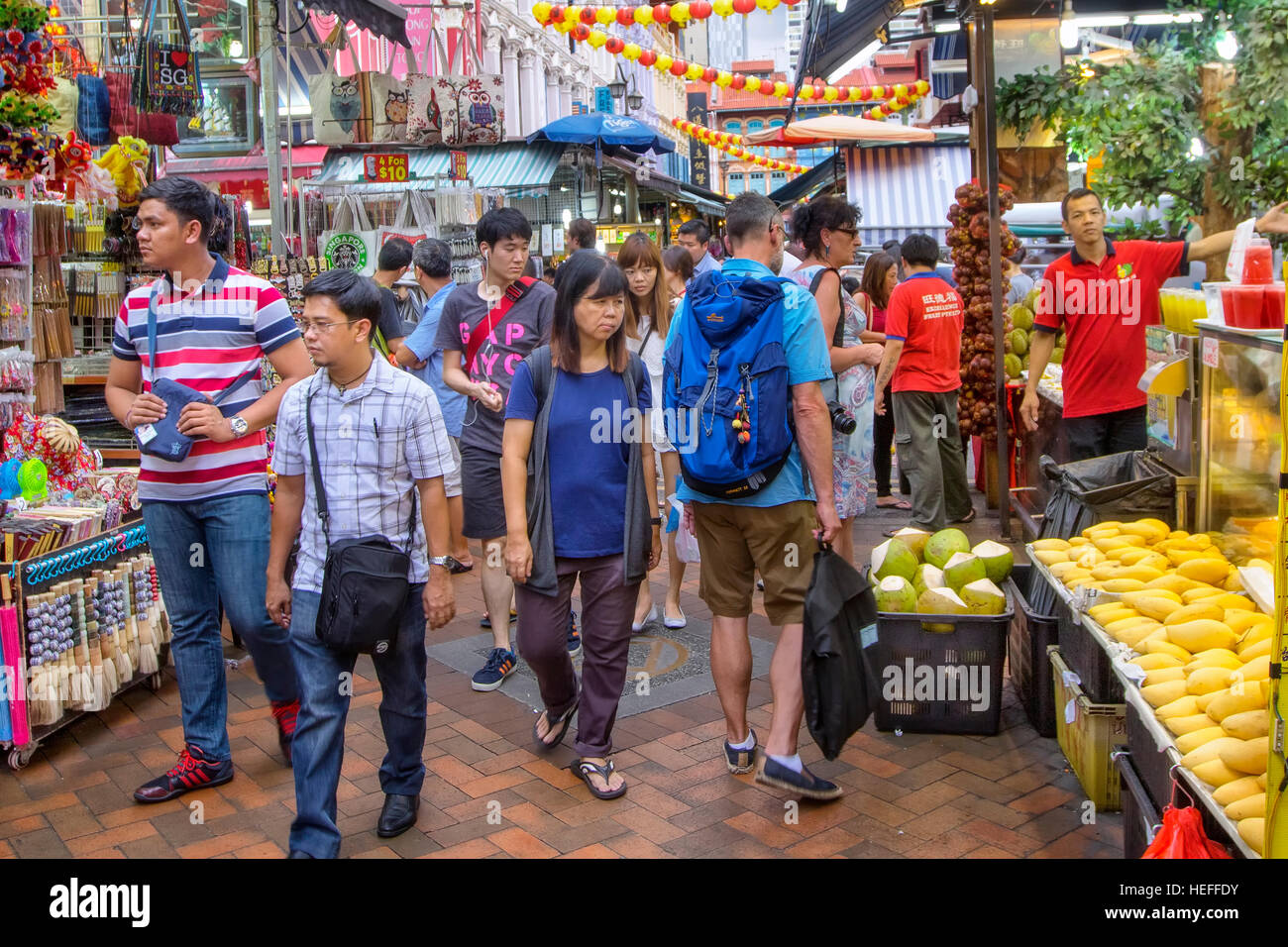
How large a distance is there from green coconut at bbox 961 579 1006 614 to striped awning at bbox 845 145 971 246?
14.7 metres

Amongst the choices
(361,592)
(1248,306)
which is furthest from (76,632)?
(1248,306)

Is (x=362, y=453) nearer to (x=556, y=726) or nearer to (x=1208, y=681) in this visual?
(x=556, y=726)

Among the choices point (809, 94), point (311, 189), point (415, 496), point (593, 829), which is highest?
point (809, 94)

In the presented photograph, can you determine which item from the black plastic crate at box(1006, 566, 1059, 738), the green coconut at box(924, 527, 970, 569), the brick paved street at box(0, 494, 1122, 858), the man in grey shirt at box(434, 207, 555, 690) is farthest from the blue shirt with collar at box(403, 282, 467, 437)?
the black plastic crate at box(1006, 566, 1059, 738)

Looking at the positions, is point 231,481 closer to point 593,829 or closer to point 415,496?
point 415,496

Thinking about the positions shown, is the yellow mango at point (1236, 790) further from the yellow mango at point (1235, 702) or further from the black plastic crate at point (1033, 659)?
the black plastic crate at point (1033, 659)

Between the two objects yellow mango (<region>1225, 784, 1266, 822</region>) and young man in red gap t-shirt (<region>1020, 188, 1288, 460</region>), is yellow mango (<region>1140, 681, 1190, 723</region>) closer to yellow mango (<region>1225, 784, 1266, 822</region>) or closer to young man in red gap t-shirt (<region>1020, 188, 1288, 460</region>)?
yellow mango (<region>1225, 784, 1266, 822</region>)

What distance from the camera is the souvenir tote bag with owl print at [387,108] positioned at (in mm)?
12234

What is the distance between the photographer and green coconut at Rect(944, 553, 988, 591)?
473cm

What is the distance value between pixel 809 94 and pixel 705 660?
14026mm

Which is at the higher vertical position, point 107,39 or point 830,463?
point 107,39

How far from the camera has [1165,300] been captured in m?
5.42

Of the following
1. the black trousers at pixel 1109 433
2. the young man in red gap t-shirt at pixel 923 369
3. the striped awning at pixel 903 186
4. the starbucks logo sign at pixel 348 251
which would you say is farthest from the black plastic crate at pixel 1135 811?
the striped awning at pixel 903 186
